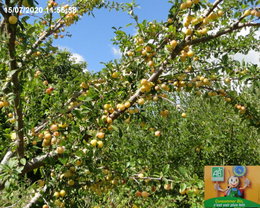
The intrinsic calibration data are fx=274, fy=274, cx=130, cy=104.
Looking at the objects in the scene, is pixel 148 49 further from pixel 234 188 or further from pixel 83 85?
pixel 234 188

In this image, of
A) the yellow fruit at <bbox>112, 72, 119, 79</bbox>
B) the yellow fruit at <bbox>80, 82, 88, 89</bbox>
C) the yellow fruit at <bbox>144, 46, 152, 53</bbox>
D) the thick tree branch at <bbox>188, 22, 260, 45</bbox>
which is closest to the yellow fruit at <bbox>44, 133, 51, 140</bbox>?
the yellow fruit at <bbox>80, 82, 88, 89</bbox>

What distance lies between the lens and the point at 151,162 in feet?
18.4

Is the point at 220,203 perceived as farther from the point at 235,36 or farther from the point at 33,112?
the point at 33,112

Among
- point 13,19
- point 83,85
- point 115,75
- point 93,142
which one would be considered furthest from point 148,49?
point 13,19

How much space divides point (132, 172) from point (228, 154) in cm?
426

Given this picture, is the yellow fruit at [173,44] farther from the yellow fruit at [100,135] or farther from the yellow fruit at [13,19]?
the yellow fruit at [13,19]

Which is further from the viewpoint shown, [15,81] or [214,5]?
[214,5]

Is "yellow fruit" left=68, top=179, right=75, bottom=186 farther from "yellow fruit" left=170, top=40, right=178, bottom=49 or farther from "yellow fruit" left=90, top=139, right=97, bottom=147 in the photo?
"yellow fruit" left=170, top=40, right=178, bottom=49

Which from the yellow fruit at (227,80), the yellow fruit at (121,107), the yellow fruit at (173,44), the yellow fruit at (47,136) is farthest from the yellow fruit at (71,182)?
the yellow fruit at (227,80)

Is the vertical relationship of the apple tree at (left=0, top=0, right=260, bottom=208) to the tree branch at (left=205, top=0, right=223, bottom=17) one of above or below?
below

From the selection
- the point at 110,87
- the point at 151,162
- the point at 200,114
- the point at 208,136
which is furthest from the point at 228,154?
the point at 110,87

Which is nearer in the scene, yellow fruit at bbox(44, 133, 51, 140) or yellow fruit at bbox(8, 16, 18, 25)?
yellow fruit at bbox(8, 16, 18, 25)

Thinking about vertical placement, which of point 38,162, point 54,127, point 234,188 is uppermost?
point 54,127

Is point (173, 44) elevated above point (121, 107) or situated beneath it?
elevated above
